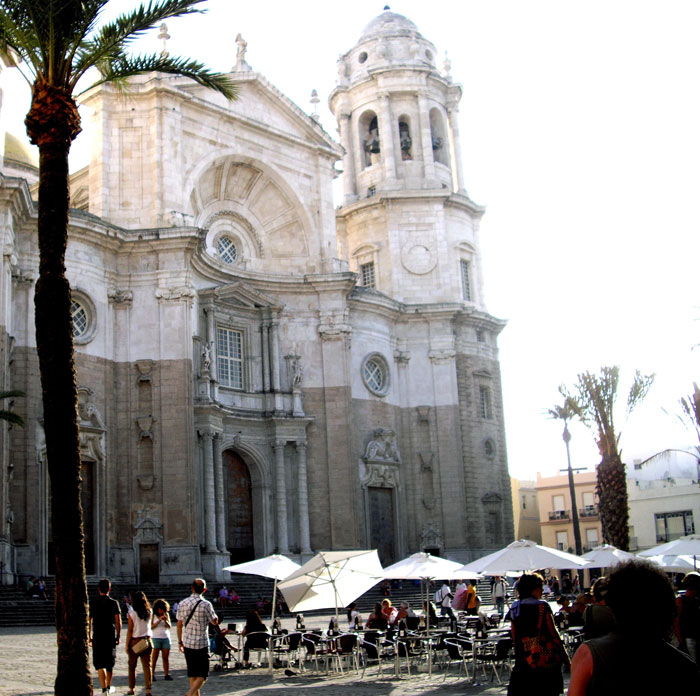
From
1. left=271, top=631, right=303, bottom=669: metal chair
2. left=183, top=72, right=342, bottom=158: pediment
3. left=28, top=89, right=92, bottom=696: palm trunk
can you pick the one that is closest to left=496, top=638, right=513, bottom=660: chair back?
left=271, top=631, right=303, bottom=669: metal chair

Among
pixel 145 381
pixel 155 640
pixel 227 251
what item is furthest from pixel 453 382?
pixel 155 640

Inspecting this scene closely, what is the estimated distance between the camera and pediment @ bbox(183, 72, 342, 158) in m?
39.9

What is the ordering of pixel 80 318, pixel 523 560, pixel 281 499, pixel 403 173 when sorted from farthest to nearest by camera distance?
pixel 403 173 → pixel 281 499 → pixel 80 318 → pixel 523 560

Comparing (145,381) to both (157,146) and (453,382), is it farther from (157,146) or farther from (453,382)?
(453,382)

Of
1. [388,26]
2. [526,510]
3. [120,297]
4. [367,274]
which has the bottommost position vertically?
[526,510]

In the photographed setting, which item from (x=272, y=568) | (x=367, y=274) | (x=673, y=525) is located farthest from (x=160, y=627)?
(x=673, y=525)

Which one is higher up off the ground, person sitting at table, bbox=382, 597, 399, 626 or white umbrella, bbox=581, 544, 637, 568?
white umbrella, bbox=581, 544, 637, 568

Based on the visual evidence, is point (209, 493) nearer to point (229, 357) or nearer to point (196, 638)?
Answer: point (229, 357)

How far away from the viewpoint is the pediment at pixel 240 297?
37.4 meters

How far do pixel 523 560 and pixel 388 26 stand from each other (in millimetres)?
36036

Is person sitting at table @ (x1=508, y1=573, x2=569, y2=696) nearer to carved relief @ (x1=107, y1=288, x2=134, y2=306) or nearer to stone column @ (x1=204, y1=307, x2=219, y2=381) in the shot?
carved relief @ (x1=107, y1=288, x2=134, y2=306)

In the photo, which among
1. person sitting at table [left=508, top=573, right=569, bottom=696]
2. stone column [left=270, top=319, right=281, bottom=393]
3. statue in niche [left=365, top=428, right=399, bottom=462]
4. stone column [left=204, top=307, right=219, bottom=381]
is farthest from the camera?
statue in niche [left=365, top=428, right=399, bottom=462]

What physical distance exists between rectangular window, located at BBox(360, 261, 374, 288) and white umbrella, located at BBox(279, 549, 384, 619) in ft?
95.1

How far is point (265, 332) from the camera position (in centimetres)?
3988
